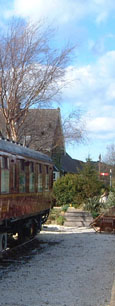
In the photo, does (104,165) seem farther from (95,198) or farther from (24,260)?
(24,260)

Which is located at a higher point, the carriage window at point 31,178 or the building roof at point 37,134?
the building roof at point 37,134

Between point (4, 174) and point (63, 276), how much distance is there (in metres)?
2.78

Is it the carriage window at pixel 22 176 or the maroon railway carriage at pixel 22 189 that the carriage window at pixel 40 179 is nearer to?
the maroon railway carriage at pixel 22 189

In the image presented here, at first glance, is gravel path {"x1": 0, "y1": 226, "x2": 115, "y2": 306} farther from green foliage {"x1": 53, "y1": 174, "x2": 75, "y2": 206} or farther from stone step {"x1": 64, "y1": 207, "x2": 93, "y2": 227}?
green foliage {"x1": 53, "y1": 174, "x2": 75, "y2": 206}

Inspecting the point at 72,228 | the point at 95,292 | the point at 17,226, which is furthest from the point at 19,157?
the point at 72,228

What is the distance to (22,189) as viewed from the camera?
12102mm

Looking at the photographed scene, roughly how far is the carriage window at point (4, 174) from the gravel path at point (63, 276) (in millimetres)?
1750

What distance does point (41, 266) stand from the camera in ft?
32.7

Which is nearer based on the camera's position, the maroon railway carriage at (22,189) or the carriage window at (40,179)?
the maroon railway carriage at (22,189)

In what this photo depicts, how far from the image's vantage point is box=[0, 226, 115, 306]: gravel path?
722 cm

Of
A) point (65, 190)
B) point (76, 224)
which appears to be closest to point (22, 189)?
point (76, 224)

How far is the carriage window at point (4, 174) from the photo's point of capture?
33.4 ft

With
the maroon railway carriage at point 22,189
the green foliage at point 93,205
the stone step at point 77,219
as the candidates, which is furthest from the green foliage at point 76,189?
the maroon railway carriage at point 22,189

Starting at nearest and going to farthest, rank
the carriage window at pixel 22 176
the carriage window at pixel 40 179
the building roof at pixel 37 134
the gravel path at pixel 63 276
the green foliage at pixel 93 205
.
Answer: the gravel path at pixel 63 276, the carriage window at pixel 22 176, the carriage window at pixel 40 179, the green foliage at pixel 93 205, the building roof at pixel 37 134
